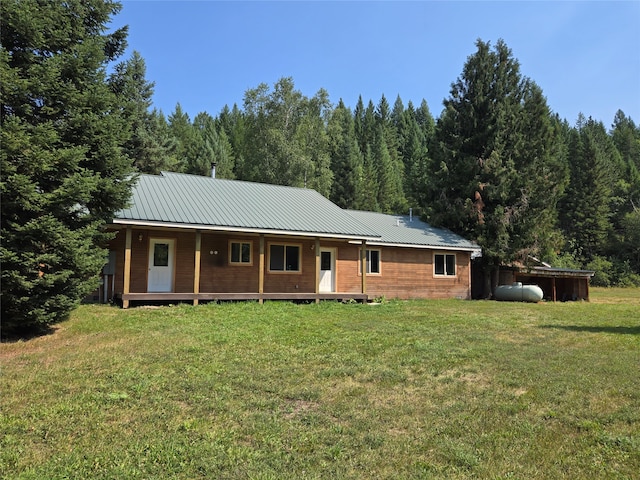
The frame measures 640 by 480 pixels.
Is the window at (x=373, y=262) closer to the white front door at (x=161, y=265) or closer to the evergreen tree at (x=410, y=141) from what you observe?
the white front door at (x=161, y=265)

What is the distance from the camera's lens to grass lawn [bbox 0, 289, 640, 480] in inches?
148

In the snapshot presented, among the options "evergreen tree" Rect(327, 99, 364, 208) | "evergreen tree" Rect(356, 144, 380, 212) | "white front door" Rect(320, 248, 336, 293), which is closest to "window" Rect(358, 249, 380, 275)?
"white front door" Rect(320, 248, 336, 293)

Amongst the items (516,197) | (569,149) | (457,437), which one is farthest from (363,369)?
(569,149)

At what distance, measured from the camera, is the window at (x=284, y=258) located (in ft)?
54.5

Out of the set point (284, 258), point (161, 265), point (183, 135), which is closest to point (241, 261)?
point (284, 258)

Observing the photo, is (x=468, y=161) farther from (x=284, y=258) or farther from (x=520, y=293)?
(x=284, y=258)

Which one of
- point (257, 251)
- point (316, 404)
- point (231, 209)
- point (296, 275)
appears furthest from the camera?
point (296, 275)

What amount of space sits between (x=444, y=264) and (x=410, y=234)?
1.98 metres

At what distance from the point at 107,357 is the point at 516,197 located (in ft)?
67.2

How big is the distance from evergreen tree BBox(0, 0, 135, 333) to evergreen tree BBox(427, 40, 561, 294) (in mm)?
17300

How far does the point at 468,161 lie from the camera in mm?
22719

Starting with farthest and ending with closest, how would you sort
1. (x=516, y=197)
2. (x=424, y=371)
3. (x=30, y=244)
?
(x=516, y=197) → (x=30, y=244) → (x=424, y=371)

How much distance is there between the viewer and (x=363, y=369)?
6727 millimetres

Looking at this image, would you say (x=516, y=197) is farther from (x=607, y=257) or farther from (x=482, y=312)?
(x=607, y=257)
